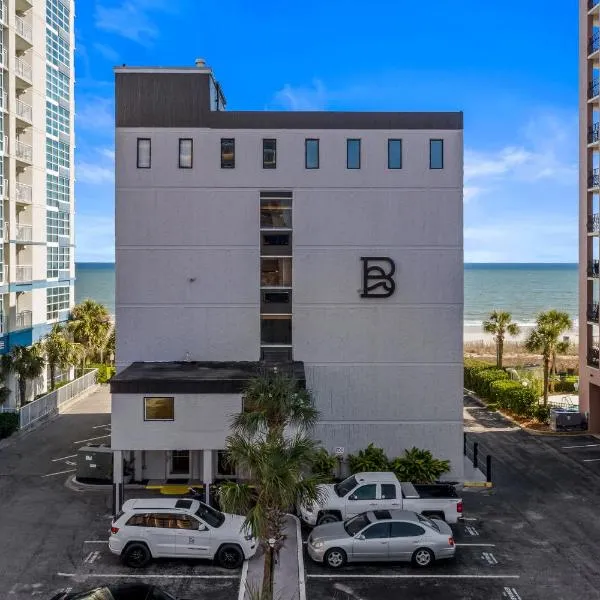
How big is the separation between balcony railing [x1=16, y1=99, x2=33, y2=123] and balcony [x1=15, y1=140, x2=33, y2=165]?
1.63m

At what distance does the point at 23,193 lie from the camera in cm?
3816

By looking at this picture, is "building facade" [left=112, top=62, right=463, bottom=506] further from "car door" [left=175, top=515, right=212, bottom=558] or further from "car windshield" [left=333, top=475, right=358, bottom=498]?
"car door" [left=175, top=515, right=212, bottom=558]

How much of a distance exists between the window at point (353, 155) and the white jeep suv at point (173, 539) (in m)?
14.5

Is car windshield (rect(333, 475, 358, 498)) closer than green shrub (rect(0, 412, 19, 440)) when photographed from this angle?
Yes

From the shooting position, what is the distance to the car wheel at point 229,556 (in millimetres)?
16766

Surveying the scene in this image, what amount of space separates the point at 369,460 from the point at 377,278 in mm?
7093

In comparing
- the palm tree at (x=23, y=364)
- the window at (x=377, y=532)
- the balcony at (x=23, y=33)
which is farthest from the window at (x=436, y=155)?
the balcony at (x=23, y=33)

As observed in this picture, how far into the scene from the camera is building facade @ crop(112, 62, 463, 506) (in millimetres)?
24578

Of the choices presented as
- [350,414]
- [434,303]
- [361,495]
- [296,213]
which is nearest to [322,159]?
[296,213]

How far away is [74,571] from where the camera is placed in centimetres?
1653

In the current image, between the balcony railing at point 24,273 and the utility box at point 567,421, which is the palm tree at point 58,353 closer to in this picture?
the balcony railing at point 24,273

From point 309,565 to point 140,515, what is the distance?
4837 mm

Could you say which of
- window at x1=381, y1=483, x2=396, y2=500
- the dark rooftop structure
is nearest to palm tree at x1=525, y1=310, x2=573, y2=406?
the dark rooftop structure

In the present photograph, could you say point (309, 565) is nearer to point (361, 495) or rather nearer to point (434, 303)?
point (361, 495)
